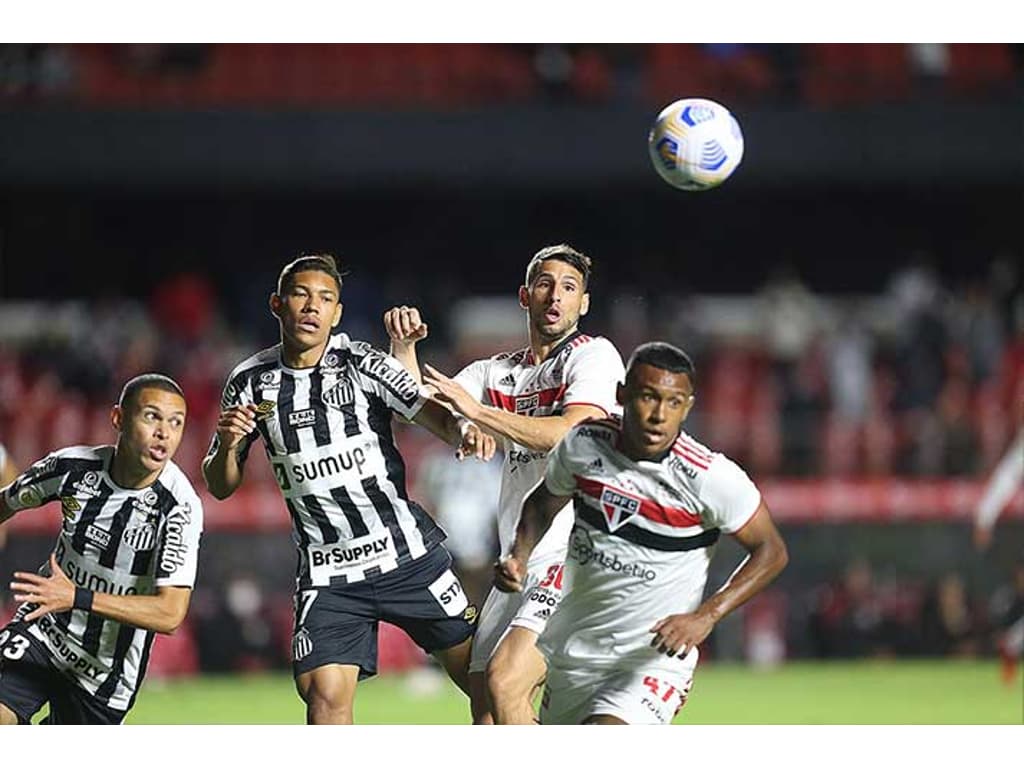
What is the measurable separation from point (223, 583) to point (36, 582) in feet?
26.3

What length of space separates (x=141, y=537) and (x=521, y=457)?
1.55 metres

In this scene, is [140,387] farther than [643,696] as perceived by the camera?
Yes

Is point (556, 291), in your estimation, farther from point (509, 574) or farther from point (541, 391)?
point (509, 574)

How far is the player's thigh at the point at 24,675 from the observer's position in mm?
6344

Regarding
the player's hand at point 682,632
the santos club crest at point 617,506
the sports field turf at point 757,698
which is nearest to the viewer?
the player's hand at point 682,632

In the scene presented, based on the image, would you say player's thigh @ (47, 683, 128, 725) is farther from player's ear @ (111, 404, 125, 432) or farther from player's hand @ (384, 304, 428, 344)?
player's hand @ (384, 304, 428, 344)

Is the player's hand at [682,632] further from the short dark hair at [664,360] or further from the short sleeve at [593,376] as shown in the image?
the short sleeve at [593,376]

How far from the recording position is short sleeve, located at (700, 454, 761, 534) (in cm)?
587

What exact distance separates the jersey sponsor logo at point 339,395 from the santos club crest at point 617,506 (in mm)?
1129

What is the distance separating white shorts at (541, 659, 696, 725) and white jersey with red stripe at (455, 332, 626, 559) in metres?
0.63

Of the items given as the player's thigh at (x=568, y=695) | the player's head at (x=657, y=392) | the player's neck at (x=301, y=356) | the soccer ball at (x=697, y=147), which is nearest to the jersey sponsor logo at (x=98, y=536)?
the player's neck at (x=301, y=356)

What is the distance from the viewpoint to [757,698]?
1232 cm

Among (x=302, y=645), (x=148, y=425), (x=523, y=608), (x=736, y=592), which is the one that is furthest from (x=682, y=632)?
(x=148, y=425)

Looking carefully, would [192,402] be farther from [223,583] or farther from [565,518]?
[565,518]
